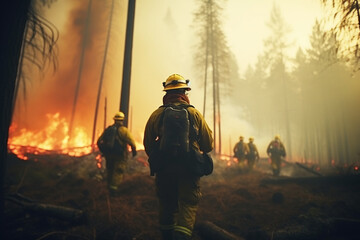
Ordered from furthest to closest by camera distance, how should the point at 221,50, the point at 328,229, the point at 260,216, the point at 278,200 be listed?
the point at 221,50
the point at 278,200
the point at 260,216
the point at 328,229

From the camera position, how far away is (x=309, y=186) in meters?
7.71

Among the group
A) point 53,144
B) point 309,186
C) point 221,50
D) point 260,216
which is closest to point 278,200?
point 260,216

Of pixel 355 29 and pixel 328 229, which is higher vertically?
pixel 355 29

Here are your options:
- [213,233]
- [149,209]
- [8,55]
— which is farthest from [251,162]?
[8,55]

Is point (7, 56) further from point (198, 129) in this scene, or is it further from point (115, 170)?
point (115, 170)

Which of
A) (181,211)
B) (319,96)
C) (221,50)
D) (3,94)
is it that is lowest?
(181,211)

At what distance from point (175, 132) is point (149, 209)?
3442mm

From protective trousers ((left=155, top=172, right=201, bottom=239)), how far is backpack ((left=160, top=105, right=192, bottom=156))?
15.0 inches

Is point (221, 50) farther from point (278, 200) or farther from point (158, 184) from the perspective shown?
point (158, 184)

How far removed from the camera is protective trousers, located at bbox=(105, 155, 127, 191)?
612 cm

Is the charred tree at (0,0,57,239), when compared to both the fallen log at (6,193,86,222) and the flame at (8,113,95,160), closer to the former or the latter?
the fallen log at (6,193,86,222)

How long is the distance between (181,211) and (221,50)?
1987 cm

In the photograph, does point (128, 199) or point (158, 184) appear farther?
point (128, 199)

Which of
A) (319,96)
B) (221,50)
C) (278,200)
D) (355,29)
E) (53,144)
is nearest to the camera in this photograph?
(278,200)
